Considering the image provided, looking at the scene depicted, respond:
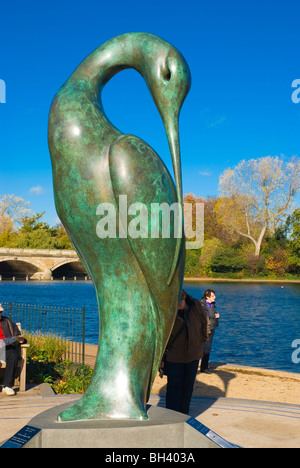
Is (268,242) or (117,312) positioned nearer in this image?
(117,312)

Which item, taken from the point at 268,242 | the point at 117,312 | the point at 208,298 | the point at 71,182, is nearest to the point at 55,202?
the point at 71,182

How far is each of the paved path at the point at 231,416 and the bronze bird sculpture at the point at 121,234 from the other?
1.48 metres

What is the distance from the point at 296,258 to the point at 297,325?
87.9 feet

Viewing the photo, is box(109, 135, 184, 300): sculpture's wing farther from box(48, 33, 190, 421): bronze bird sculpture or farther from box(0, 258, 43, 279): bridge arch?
box(0, 258, 43, 279): bridge arch

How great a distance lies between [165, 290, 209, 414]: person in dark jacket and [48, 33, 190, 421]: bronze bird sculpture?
36.7 inches

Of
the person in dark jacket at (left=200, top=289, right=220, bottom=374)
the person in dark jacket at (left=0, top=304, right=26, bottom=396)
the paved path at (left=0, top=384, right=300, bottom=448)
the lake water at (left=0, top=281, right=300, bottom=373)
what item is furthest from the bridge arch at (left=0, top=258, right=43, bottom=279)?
the paved path at (left=0, top=384, right=300, bottom=448)

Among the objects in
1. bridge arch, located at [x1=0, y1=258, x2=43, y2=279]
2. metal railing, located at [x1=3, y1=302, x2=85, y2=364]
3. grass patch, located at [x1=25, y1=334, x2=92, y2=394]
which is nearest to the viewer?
grass patch, located at [x1=25, y1=334, x2=92, y2=394]

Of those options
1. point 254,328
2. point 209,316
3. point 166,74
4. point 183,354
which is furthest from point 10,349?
point 254,328

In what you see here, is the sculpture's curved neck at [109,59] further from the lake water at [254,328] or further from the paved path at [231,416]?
the lake water at [254,328]

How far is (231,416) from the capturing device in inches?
210

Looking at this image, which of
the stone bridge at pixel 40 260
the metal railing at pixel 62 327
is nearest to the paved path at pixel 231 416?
the metal railing at pixel 62 327

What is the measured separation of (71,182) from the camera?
3477 millimetres

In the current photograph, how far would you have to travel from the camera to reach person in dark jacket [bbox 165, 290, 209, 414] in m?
4.54

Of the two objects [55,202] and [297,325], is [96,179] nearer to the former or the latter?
[55,202]
